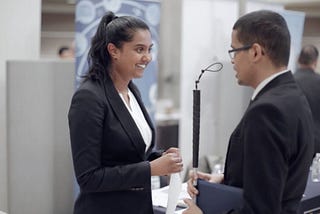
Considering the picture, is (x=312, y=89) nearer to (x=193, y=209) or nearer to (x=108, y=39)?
(x=108, y=39)

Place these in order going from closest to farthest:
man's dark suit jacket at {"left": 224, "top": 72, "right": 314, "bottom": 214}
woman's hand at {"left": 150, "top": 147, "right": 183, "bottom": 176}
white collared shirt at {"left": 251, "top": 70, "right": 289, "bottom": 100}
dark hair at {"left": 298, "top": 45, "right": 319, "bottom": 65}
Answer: man's dark suit jacket at {"left": 224, "top": 72, "right": 314, "bottom": 214} < white collared shirt at {"left": 251, "top": 70, "right": 289, "bottom": 100} < woman's hand at {"left": 150, "top": 147, "right": 183, "bottom": 176} < dark hair at {"left": 298, "top": 45, "right": 319, "bottom": 65}

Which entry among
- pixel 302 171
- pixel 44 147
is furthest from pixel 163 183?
pixel 302 171

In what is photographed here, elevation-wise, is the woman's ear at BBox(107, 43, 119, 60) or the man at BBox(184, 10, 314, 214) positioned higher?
the woman's ear at BBox(107, 43, 119, 60)

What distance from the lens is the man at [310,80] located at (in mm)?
3443

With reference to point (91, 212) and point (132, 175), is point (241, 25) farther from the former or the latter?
point (91, 212)

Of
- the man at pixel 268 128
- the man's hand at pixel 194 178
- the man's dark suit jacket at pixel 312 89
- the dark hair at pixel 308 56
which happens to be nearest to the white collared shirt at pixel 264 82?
the man at pixel 268 128

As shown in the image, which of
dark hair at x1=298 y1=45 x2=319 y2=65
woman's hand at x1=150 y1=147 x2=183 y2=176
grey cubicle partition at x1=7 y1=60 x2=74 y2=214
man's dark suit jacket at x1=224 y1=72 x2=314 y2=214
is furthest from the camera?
dark hair at x1=298 y1=45 x2=319 y2=65

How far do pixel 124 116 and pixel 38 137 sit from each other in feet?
3.90

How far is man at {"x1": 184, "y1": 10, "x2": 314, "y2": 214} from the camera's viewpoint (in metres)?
1.15

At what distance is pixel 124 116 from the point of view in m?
1.53

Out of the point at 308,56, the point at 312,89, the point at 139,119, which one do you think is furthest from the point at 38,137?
the point at 308,56

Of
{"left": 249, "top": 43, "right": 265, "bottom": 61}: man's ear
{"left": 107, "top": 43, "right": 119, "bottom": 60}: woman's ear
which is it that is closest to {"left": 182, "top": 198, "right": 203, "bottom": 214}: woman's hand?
{"left": 249, "top": 43, "right": 265, "bottom": 61}: man's ear

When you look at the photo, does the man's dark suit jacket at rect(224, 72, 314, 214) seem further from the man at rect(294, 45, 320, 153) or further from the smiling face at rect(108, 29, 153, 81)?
the man at rect(294, 45, 320, 153)

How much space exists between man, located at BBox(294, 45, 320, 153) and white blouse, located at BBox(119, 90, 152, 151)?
1853 mm
